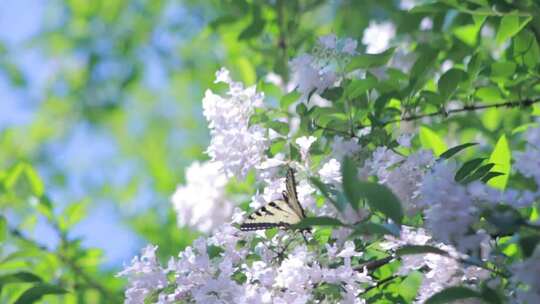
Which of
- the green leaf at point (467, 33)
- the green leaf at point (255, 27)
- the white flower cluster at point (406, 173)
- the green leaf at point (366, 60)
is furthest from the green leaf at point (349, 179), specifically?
the green leaf at point (255, 27)

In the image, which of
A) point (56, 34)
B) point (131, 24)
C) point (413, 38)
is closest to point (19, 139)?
point (56, 34)

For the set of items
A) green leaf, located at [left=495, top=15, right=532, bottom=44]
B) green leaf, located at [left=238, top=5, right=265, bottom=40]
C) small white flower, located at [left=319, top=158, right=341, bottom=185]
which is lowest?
small white flower, located at [left=319, top=158, right=341, bottom=185]

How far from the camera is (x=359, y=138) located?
1620 mm

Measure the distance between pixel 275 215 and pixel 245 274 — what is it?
152 millimetres

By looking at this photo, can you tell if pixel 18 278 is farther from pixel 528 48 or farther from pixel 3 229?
pixel 528 48

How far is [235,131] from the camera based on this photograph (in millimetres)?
1596

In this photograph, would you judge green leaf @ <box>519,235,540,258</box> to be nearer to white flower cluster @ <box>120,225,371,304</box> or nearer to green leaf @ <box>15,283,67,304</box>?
white flower cluster @ <box>120,225,371,304</box>

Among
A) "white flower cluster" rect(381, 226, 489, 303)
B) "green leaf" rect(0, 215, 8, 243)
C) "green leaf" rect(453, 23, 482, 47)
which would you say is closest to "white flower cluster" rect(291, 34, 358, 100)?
"white flower cluster" rect(381, 226, 489, 303)

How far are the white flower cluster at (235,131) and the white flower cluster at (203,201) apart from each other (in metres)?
1.00

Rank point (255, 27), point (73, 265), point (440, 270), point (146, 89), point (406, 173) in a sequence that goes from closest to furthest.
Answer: point (440, 270) → point (406, 173) → point (255, 27) → point (73, 265) → point (146, 89)

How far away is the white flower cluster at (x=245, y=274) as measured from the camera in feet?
4.26

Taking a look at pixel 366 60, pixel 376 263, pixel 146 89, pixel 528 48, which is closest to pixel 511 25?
pixel 528 48

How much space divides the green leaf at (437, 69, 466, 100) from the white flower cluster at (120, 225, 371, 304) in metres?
0.54

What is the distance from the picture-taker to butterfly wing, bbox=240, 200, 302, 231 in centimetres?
135
